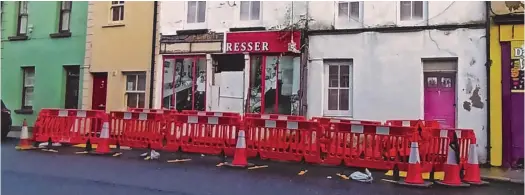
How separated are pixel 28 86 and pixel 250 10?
32.6 ft

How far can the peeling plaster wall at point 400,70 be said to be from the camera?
38.1 feet

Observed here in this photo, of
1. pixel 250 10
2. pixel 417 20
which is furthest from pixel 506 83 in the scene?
pixel 250 10

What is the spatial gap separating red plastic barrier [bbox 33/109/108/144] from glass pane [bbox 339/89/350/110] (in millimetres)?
6301

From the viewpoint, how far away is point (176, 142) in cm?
1093

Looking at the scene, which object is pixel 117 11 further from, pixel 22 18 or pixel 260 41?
pixel 260 41

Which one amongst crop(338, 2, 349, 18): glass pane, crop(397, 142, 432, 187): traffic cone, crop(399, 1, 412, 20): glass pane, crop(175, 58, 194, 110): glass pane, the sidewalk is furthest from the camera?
crop(175, 58, 194, 110): glass pane

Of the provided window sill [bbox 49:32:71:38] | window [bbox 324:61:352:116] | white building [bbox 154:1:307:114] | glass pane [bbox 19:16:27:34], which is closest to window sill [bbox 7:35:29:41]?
glass pane [bbox 19:16:27:34]

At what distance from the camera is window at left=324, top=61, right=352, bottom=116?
519 inches

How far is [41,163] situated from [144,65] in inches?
266

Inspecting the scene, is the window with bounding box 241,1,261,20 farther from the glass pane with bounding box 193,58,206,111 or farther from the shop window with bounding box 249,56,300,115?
the glass pane with bounding box 193,58,206,111

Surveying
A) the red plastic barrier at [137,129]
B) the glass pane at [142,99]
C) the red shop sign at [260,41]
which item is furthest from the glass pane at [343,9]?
the glass pane at [142,99]

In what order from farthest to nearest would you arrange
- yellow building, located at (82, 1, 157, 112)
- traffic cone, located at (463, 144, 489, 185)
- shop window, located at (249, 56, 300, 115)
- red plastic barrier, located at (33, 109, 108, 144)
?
yellow building, located at (82, 1, 157, 112), shop window, located at (249, 56, 300, 115), red plastic barrier, located at (33, 109, 108, 144), traffic cone, located at (463, 144, 489, 185)

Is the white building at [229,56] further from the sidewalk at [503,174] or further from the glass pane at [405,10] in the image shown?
the sidewalk at [503,174]

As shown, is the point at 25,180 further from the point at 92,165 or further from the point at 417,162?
the point at 417,162
